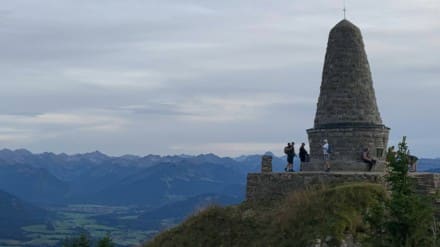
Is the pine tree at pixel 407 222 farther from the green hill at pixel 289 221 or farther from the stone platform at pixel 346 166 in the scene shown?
the stone platform at pixel 346 166

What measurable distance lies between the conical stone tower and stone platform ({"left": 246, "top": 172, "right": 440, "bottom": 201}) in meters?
3.52

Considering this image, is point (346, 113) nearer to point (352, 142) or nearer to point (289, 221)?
point (352, 142)

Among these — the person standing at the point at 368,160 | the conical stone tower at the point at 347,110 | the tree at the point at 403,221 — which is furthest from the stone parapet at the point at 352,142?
the tree at the point at 403,221

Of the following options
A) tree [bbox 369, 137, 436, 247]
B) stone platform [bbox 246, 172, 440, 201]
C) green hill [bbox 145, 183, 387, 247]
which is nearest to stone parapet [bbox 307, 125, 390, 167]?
stone platform [bbox 246, 172, 440, 201]

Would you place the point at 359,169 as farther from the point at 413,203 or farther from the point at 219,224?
the point at 413,203

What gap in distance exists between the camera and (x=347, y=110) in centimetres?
3272

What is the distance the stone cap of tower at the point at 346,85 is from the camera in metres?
32.8

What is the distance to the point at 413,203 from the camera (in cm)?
2091

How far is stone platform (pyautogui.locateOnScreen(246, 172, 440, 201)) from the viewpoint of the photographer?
27719 mm

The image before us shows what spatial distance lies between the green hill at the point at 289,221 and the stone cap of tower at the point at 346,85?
6.37 meters

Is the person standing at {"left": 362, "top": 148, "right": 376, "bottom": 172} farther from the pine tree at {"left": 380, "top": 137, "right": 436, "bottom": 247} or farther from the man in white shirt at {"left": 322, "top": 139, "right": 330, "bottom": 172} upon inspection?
the pine tree at {"left": 380, "top": 137, "right": 436, "bottom": 247}

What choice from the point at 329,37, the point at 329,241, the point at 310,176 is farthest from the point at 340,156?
the point at 329,241

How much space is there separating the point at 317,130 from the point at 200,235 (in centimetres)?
865

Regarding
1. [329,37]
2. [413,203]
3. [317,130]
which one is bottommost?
[413,203]
